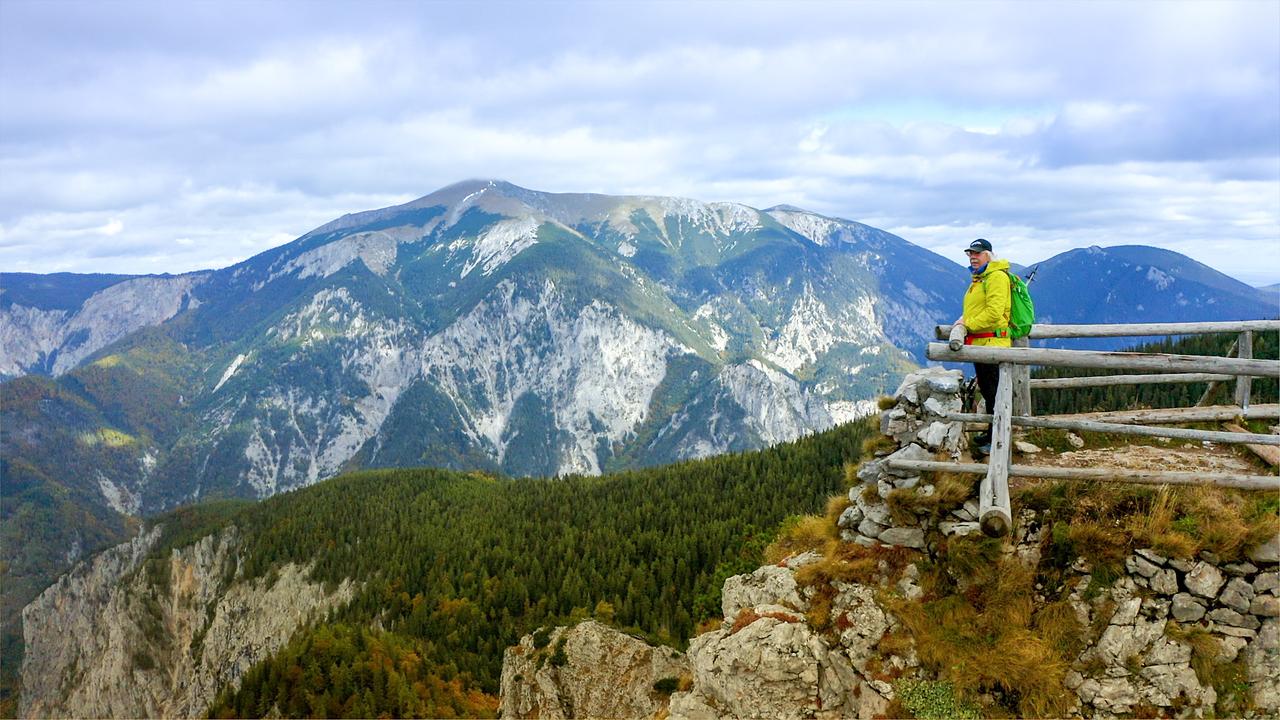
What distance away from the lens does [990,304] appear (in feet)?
53.8

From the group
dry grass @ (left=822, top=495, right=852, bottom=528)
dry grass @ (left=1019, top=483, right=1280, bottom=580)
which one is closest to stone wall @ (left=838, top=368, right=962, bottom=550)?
dry grass @ (left=822, top=495, right=852, bottom=528)

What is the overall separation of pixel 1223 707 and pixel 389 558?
13781cm

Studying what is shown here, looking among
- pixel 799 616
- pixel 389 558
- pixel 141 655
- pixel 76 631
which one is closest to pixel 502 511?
pixel 389 558

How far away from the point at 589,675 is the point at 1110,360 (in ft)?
111

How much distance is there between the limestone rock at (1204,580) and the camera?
12.9 meters

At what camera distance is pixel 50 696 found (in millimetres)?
179750

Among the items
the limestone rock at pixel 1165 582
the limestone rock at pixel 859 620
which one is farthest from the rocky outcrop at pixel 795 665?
the limestone rock at pixel 1165 582

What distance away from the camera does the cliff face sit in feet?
461

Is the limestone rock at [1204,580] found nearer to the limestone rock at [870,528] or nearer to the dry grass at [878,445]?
the limestone rock at [870,528]

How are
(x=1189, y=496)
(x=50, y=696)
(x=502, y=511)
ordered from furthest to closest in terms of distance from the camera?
1. (x=50, y=696)
2. (x=502, y=511)
3. (x=1189, y=496)

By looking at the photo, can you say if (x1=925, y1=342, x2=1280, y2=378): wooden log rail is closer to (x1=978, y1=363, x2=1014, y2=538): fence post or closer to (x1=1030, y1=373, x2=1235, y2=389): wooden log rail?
(x1=978, y1=363, x2=1014, y2=538): fence post

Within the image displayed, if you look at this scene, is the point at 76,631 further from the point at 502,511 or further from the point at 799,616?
the point at 799,616

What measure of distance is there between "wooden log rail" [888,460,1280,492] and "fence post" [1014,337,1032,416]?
1922 millimetres

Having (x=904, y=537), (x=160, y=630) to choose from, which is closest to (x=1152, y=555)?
(x=904, y=537)
